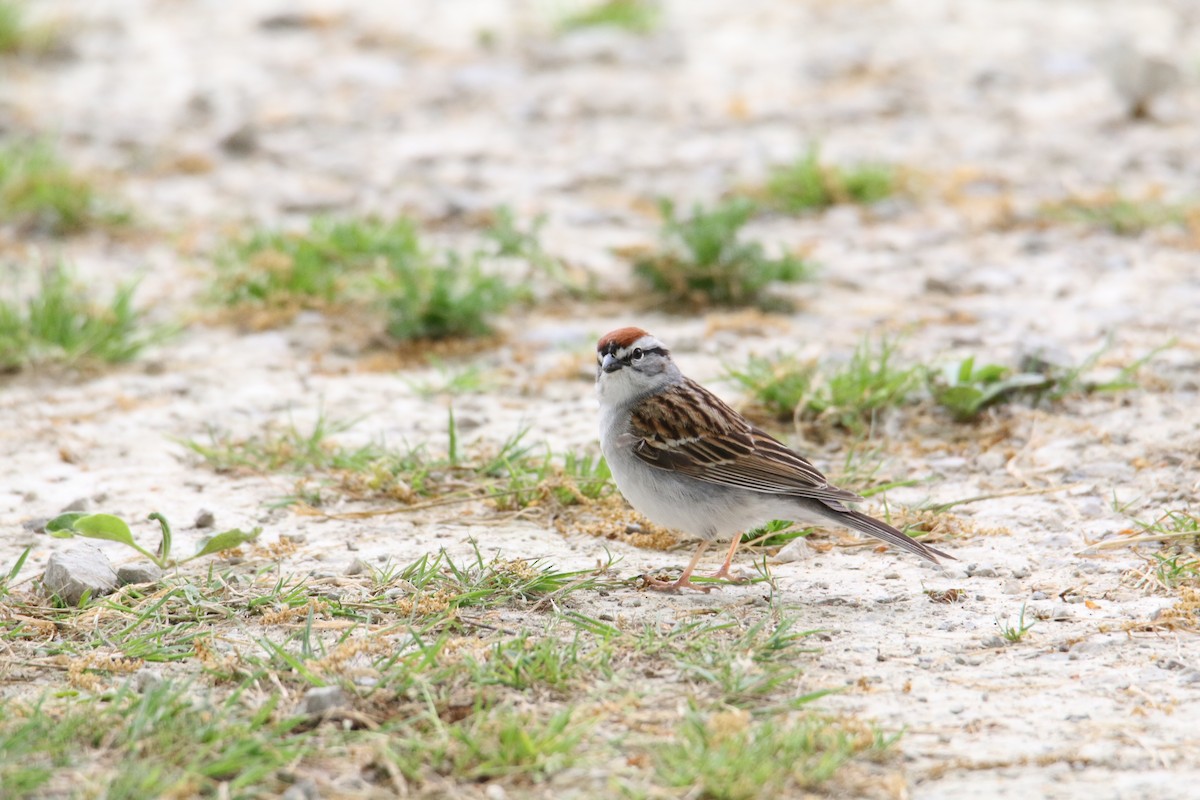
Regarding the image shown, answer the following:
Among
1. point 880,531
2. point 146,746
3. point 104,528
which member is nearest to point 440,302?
point 104,528

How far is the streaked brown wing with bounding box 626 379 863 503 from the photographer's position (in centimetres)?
474

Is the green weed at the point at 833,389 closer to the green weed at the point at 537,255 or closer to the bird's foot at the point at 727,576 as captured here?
the bird's foot at the point at 727,576

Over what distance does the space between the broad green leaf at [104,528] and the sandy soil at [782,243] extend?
0.29 m

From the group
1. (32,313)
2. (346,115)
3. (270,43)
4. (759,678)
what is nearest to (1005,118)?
(346,115)

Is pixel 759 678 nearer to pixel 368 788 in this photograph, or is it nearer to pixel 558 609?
pixel 558 609

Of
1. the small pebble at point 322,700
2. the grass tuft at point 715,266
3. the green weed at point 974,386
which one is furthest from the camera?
the grass tuft at point 715,266

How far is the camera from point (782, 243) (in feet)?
25.4

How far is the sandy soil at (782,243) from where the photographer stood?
4.20 meters

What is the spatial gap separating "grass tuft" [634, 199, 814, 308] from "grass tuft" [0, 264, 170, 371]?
2.59 metres

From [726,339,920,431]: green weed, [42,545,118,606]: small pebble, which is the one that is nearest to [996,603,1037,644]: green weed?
[726,339,920,431]: green weed

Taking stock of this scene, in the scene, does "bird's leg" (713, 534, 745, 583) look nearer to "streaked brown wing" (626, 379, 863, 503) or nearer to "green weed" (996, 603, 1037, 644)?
→ "streaked brown wing" (626, 379, 863, 503)

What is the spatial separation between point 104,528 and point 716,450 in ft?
6.76

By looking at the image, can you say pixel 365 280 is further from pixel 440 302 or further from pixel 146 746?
pixel 146 746

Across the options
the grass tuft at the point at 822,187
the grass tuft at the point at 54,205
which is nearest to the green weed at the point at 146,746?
the grass tuft at the point at 54,205
